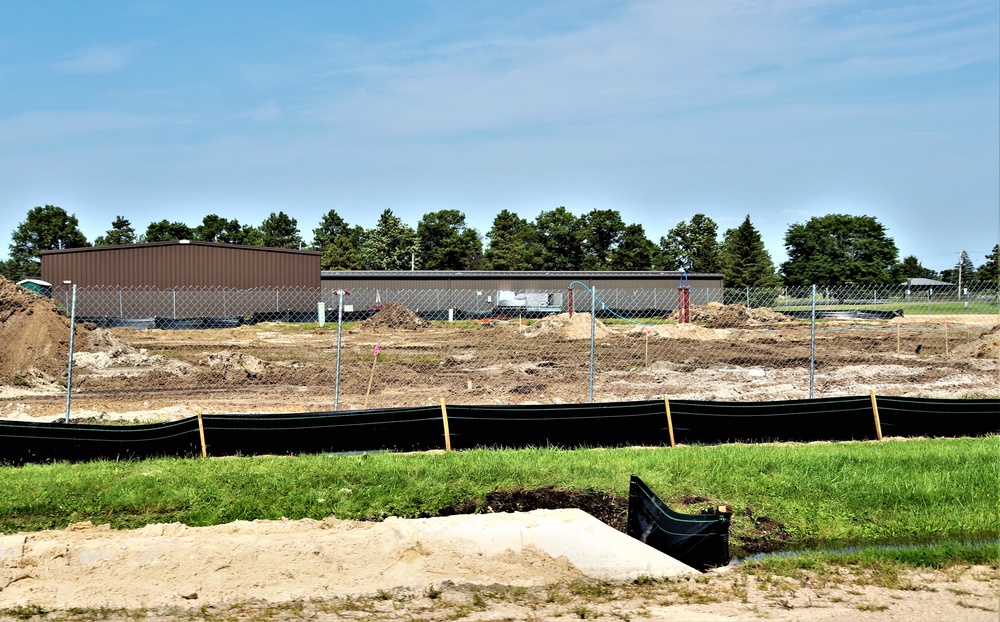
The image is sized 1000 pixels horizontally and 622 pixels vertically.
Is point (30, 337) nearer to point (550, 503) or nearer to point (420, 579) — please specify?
point (550, 503)

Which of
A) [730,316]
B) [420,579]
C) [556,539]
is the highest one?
[730,316]

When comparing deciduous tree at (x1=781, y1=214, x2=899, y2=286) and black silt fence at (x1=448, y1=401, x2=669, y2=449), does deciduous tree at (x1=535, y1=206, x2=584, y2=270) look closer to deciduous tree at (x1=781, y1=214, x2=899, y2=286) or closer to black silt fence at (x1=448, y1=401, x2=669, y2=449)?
deciduous tree at (x1=781, y1=214, x2=899, y2=286)

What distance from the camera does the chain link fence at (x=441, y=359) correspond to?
1959 centimetres

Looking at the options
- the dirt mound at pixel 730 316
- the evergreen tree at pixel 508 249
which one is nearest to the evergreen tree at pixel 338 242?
the evergreen tree at pixel 508 249

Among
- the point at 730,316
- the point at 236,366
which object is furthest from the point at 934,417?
the point at 730,316

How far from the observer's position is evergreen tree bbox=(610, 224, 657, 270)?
93.4 meters

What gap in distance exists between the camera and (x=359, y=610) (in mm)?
6984

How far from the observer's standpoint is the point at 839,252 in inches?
3900

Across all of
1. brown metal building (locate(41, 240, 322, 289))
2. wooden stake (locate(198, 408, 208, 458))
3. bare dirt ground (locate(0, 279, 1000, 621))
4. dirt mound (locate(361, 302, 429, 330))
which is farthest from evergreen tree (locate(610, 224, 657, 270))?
wooden stake (locate(198, 408, 208, 458))

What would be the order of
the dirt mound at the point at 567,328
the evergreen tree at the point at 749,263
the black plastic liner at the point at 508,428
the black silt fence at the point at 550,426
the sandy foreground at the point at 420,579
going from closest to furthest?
the sandy foreground at the point at 420,579 < the black plastic liner at the point at 508,428 < the black silt fence at the point at 550,426 < the dirt mound at the point at 567,328 < the evergreen tree at the point at 749,263

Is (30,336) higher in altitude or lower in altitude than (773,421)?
higher

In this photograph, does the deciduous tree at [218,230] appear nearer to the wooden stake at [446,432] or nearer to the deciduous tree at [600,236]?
the deciduous tree at [600,236]

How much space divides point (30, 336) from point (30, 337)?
0.04 meters

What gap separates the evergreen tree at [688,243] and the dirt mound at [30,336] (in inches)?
3124
